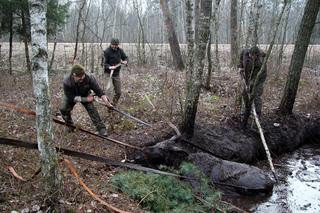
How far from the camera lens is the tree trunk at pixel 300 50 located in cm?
931

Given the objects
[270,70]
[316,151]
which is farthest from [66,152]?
[270,70]

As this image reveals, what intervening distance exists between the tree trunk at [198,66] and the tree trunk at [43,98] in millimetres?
4006

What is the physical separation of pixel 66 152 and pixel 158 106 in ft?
15.5

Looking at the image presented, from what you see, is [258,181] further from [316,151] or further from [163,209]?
[316,151]

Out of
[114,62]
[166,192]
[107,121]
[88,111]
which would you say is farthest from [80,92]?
[166,192]

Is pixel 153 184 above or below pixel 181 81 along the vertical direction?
below

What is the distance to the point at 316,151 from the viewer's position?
958cm

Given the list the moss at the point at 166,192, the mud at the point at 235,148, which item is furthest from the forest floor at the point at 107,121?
the mud at the point at 235,148

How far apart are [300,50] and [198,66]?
11.7 ft

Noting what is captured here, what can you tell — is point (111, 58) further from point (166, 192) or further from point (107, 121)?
point (166, 192)

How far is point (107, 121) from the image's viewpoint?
8953 millimetres

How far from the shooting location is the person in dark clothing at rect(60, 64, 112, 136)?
734cm

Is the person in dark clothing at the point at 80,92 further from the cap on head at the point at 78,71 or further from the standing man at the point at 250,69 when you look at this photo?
the standing man at the point at 250,69

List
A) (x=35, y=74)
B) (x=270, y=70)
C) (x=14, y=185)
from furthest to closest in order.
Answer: (x=270, y=70), (x=14, y=185), (x=35, y=74)
